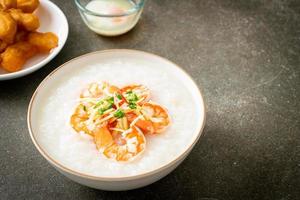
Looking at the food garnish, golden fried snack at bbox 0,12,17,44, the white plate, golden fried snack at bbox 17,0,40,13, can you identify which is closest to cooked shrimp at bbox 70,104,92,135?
the food garnish

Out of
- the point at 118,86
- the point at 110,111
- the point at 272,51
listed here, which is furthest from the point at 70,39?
the point at 272,51

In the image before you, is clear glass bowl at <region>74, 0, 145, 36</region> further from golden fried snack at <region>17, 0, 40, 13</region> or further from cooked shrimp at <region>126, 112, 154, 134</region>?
cooked shrimp at <region>126, 112, 154, 134</region>

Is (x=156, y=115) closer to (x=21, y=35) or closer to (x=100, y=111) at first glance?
(x=100, y=111)

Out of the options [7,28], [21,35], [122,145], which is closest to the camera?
[122,145]

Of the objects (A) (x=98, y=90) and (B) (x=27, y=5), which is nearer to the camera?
(A) (x=98, y=90)

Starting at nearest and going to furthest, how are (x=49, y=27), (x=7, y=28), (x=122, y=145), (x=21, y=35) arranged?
1. (x=122, y=145)
2. (x=7, y=28)
3. (x=21, y=35)
4. (x=49, y=27)

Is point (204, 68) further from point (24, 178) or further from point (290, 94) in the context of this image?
point (24, 178)

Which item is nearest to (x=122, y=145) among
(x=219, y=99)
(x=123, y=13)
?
(x=219, y=99)
